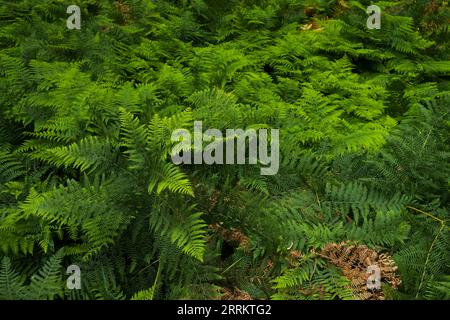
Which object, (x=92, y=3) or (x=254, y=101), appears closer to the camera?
(x=254, y=101)

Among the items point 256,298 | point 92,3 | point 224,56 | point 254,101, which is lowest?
point 256,298

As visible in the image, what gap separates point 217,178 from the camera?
3.21 m

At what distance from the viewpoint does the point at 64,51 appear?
530 centimetres

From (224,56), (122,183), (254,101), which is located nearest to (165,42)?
(224,56)

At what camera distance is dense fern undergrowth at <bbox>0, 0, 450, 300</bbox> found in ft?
9.37

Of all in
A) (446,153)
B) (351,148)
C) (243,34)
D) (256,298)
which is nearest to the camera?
(256,298)

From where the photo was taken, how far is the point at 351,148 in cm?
414

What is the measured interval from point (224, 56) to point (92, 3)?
2484 millimetres

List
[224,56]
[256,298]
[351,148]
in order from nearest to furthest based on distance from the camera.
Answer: [256,298]
[351,148]
[224,56]

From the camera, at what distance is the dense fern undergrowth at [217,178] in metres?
2.86

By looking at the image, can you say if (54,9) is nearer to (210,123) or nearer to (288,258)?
(210,123)

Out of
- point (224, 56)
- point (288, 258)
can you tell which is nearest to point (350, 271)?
point (288, 258)

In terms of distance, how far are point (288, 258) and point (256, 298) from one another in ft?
1.03

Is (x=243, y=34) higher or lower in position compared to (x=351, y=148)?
higher
